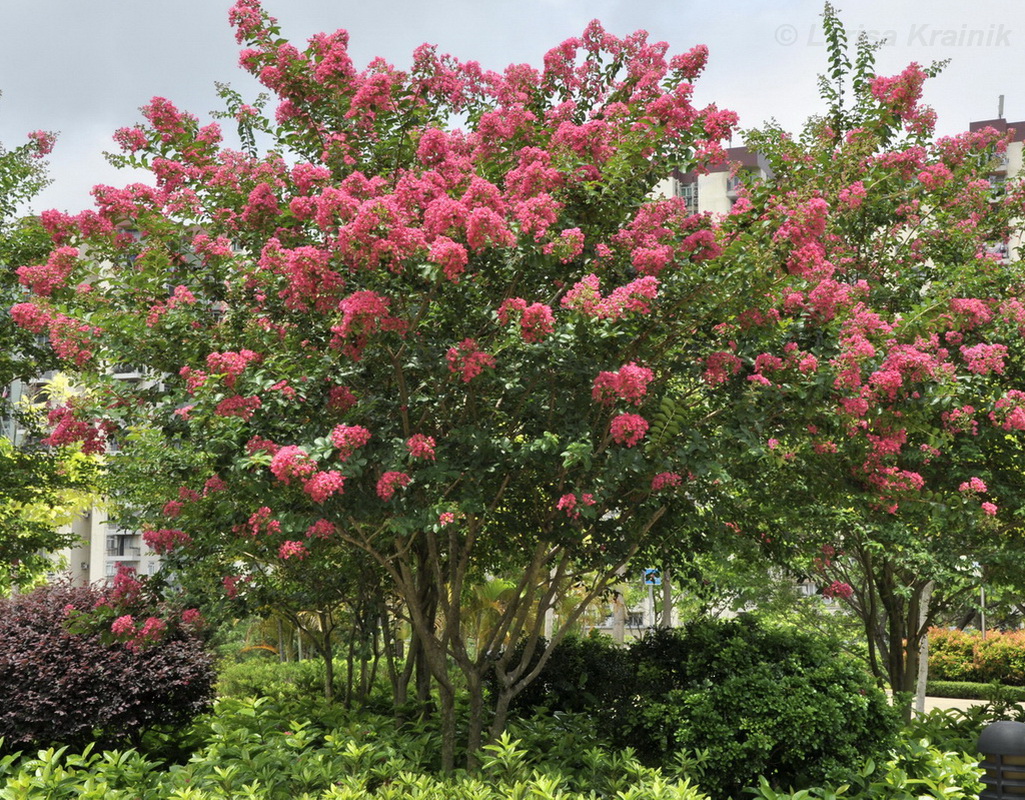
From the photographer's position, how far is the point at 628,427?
6.01m

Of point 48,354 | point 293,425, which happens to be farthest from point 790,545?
point 48,354

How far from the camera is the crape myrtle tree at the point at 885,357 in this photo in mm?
6613

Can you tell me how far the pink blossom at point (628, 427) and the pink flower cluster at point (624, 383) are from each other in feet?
0.39

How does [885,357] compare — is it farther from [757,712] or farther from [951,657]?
[951,657]

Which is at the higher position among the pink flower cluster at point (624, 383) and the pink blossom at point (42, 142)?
the pink blossom at point (42, 142)

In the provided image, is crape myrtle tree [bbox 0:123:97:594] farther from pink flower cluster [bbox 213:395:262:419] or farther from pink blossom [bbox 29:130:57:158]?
pink flower cluster [bbox 213:395:262:419]

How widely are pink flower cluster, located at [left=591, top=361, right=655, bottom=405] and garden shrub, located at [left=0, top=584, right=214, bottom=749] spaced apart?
15.9 feet

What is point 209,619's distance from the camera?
32.0 ft

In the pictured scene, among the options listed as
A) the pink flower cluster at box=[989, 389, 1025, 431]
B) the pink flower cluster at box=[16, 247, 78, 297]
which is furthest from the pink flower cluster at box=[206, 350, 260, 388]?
the pink flower cluster at box=[989, 389, 1025, 431]

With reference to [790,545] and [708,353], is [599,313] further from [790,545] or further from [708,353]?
[790,545]

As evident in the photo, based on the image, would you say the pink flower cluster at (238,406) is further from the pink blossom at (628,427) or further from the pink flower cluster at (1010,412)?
the pink flower cluster at (1010,412)

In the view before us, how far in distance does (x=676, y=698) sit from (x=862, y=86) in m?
6.28

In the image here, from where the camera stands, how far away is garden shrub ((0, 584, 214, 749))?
913 centimetres

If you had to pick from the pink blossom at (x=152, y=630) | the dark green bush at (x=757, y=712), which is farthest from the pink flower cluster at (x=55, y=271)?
the dark green bush at (x=757, y=712)
